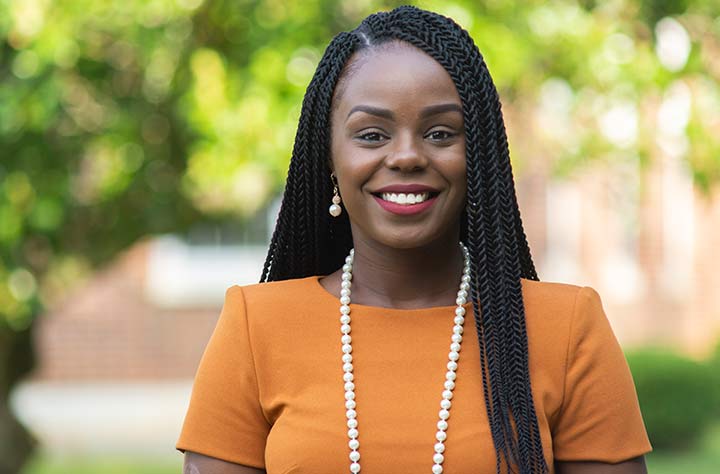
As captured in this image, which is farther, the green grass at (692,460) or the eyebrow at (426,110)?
the green grass at (692,460)

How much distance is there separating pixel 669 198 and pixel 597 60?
371 inches

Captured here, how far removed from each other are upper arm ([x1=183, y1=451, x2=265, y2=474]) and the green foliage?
873cm

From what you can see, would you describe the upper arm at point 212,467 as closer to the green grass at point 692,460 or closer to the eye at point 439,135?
the eye at point 439,135

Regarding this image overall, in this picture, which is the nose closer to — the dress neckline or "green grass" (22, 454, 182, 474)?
the dress neckline

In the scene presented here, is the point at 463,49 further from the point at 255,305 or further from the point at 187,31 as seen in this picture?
the point at 187,31

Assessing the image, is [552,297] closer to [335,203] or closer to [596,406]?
[596,406]

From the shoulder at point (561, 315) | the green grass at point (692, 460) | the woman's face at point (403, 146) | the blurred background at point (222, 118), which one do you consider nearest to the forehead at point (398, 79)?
the woman's face at point (403, 146)

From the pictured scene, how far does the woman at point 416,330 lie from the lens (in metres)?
2.40

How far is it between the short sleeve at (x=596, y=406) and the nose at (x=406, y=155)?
1.46ft

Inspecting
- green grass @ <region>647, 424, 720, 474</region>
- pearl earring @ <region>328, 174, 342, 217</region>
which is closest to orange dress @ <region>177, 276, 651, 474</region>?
pearl earring @ <region>328, 174, 342, 217</region>

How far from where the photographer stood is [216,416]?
2.48 metres

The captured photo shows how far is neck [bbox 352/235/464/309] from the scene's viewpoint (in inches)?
102

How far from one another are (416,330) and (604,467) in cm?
45

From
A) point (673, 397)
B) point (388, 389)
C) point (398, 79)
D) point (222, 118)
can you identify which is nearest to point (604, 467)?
point (388, 389)
